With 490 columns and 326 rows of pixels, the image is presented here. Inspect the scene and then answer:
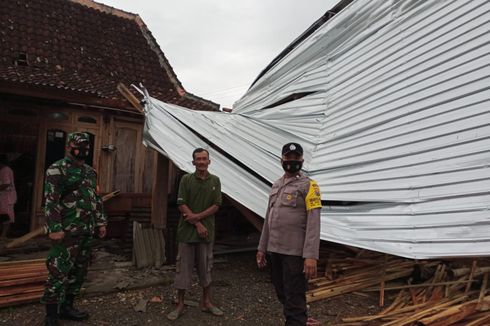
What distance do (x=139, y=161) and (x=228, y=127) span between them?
3.59 metres

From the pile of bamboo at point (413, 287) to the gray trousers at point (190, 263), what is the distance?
1183 millimetres

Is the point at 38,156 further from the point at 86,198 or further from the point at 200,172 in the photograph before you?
the point at 200,172

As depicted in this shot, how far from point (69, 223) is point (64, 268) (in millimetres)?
382

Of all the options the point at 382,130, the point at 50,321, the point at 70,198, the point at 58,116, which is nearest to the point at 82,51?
the point at 58,116

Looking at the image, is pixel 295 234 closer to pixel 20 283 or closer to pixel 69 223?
pixel 69 223

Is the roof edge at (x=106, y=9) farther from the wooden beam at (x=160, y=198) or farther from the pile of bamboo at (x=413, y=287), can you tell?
the pile of bamboo at (x=413, y=287)

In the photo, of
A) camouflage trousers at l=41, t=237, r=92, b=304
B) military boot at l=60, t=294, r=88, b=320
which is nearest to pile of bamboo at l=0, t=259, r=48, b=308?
military boot at l=60, t=294, r=88, b=320

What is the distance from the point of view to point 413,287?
3943 mm

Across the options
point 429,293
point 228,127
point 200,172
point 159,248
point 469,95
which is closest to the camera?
point 469,95

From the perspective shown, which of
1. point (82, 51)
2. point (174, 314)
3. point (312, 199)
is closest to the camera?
point (312, 199)

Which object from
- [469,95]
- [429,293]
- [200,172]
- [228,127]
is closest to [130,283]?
[200,172]

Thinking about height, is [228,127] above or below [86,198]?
above

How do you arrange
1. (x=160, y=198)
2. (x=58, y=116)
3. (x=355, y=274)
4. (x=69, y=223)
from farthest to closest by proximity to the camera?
(x=58, y=116) < (x=160, y=198) < (x=355, y=274) < (x=69, y=223)

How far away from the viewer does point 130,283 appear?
13.8 ft
